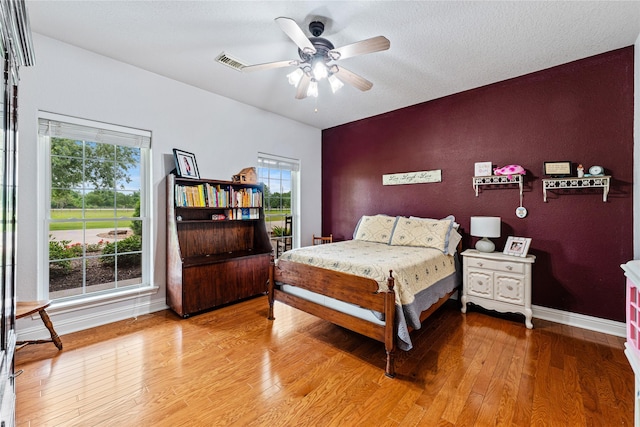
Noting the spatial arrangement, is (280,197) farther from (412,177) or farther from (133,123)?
(133,123)

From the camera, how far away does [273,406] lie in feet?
5.67

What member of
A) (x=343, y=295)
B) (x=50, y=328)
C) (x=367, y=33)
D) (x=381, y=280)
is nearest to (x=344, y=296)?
(x=343, y=295)

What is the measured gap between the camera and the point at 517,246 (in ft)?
9.83

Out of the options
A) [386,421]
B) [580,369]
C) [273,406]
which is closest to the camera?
[386,421]

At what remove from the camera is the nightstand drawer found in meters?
2.84

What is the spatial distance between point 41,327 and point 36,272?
51 cm

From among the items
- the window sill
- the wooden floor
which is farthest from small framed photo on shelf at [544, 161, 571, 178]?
the window sill

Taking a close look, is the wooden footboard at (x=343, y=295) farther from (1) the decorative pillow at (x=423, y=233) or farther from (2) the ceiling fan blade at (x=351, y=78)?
(2) the ceiling fan blade at (x=351, y=78)

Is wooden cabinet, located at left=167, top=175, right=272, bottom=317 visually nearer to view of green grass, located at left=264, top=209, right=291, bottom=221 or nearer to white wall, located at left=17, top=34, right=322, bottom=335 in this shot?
white wall, located at left=17, top=34, right=322, bottom=335

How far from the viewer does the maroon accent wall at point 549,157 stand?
8.84 ft

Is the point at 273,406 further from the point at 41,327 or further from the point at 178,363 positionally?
the point at 41,327

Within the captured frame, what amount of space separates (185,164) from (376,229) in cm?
261

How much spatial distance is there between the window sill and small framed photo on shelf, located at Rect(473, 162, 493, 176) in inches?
161

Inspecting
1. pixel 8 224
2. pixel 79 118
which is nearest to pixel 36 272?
pixel 79 118
